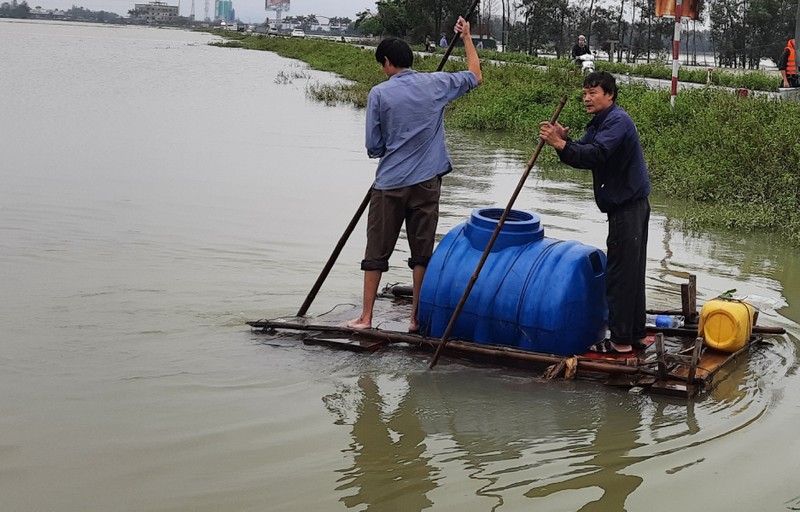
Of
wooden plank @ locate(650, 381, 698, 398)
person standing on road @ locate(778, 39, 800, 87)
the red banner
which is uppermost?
the red banner

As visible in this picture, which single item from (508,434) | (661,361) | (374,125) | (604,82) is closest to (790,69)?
(604,82)

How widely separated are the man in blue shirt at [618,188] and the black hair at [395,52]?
3.55 ft

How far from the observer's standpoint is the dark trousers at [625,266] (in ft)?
19.1

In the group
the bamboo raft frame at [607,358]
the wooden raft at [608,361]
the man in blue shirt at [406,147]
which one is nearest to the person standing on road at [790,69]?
the bamboo raft frame at [607,358]

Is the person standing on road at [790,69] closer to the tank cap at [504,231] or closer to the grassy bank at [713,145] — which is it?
the grassy bank at [713,145]

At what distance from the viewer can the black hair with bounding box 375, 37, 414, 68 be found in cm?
629

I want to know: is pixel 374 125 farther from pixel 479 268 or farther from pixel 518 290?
pixel 518 290

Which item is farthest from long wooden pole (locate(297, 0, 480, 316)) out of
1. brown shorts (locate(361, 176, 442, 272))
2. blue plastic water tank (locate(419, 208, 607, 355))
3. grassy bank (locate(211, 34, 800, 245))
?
grassy bank (locate(211, 34, 800, 245))

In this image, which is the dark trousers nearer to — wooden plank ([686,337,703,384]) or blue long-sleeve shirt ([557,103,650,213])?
blue long-sleeve shirt ([557,103,650,213])

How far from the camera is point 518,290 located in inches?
234

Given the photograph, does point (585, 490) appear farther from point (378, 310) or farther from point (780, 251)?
point (780, 251)

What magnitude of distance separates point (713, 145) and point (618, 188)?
25.4 ft

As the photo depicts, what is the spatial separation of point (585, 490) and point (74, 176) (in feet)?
35.1

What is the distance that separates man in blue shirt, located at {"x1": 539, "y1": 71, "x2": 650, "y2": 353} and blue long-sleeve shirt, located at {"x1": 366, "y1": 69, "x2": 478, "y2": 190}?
81 cm
